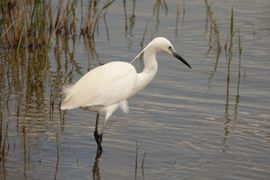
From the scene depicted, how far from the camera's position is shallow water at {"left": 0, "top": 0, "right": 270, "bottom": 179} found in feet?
22.4

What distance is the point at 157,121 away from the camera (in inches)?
324

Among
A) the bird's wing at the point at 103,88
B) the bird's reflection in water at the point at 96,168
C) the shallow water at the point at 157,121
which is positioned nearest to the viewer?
the bird's reflection in water at the point at 96,168

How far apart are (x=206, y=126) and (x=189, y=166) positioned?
1.26m

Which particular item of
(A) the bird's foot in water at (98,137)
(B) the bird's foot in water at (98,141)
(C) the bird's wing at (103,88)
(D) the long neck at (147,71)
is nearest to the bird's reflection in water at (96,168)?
(B) the bird's foot in water at (98,141)

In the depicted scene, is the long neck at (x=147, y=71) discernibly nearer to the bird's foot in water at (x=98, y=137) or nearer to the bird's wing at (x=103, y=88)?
the bird's wing at (x=103, y=88)

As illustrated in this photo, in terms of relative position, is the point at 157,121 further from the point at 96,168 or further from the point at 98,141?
the point at 96,168

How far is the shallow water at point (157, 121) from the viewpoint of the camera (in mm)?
6812

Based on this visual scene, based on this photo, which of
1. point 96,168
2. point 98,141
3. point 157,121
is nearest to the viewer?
point 96,168

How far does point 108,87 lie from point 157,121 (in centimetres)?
102

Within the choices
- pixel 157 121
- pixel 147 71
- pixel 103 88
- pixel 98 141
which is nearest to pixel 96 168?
pixel 98 141

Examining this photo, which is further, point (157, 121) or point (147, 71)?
point (157, 121)

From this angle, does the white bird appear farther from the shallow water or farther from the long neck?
the shallow water

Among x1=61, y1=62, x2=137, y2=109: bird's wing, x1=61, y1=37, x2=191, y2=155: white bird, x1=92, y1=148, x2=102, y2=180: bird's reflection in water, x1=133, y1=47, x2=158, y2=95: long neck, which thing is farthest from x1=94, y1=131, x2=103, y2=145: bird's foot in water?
x1=133, y1=47, x2=158, y2=95: long neck

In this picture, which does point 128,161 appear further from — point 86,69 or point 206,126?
point 86,69
